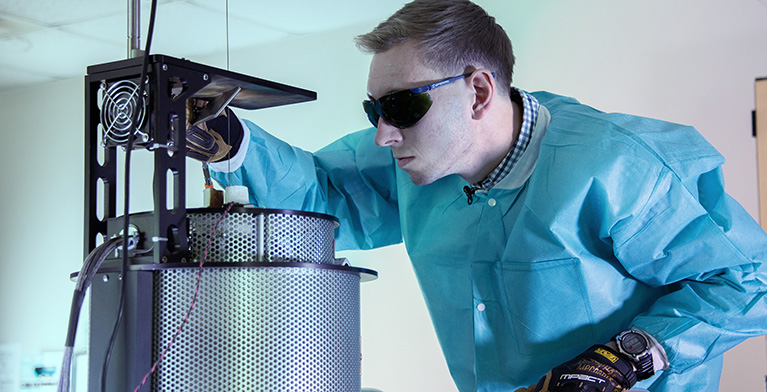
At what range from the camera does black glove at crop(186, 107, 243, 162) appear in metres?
1.05

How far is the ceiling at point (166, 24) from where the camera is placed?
3457 millimetres

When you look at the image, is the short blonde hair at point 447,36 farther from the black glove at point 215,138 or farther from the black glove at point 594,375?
the black glove at point 594,375

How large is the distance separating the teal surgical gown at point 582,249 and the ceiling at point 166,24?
227 cm

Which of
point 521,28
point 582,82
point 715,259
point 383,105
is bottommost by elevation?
point 715,259

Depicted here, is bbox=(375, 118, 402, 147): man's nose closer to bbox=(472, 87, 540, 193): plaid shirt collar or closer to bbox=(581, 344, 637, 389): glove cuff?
bbox=(472, 87, 540, 193): plaid shirt collar

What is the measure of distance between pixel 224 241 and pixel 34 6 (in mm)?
3185

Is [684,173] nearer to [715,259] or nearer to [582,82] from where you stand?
[715,259]

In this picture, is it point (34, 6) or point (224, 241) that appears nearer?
point (224, 241)

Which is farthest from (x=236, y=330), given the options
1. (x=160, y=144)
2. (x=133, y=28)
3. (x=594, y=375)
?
(x=594, y=375)

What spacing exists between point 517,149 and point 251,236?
624 mm

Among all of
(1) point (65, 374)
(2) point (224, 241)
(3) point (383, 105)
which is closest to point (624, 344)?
(3) point (383, 105)

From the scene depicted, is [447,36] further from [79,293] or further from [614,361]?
[79,293]

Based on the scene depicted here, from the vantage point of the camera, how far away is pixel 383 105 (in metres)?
1.17

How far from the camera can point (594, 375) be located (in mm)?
1012
